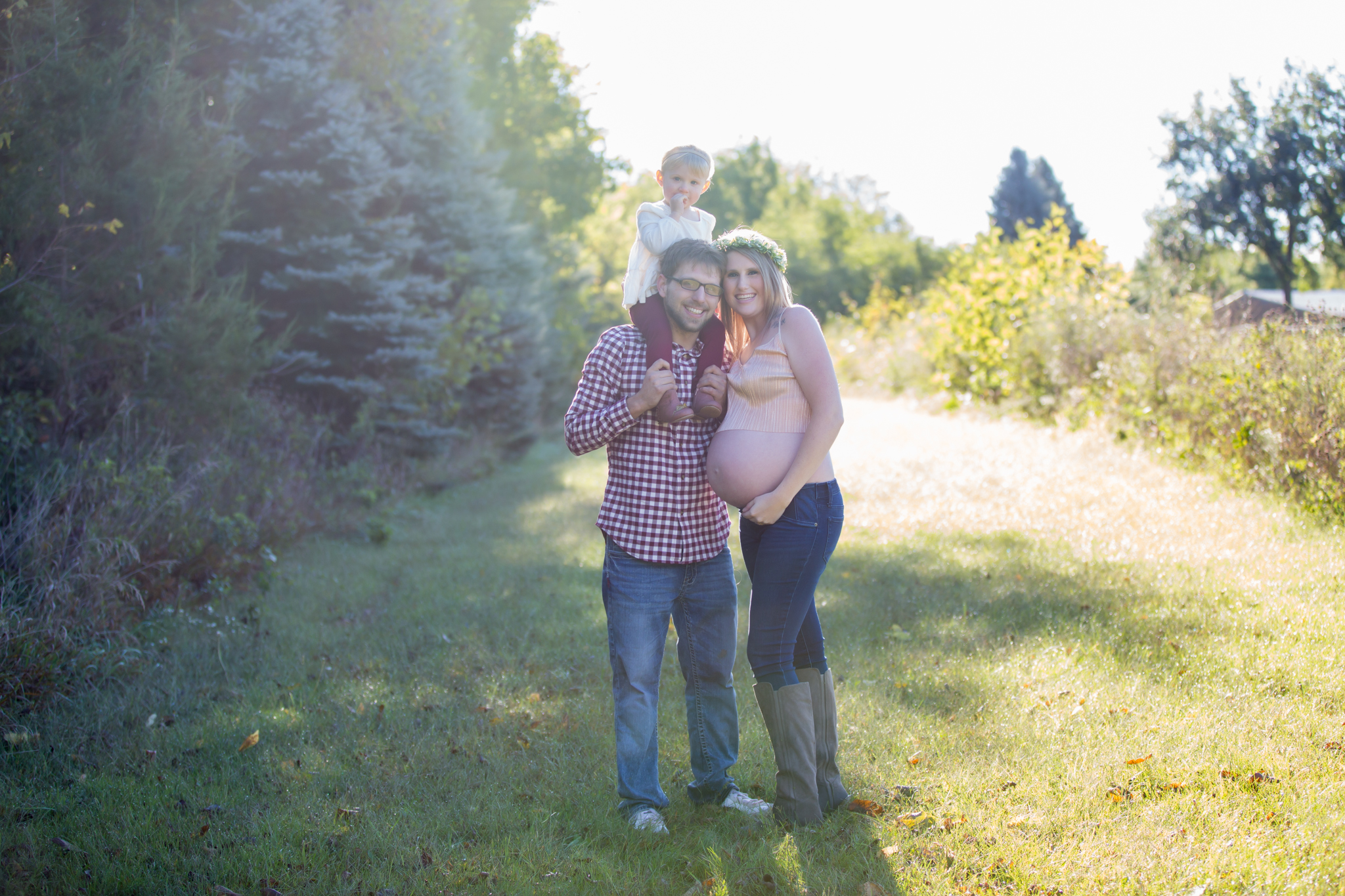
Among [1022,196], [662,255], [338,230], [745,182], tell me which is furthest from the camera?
[745,182]

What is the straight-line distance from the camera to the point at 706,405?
3.29m

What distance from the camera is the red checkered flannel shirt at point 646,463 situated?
3.31 m

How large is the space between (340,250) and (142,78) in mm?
3790

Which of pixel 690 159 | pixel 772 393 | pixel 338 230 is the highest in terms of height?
pixel 690 159

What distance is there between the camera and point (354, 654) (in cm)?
537

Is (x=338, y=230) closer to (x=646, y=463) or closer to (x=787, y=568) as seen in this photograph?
(x=646, y=463)

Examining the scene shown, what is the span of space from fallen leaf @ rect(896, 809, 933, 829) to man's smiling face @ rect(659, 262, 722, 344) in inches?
77.6

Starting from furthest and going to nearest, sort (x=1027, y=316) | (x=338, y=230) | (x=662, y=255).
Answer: (x=1027, y=316), (x=338, y=230), (x=662, y=255)

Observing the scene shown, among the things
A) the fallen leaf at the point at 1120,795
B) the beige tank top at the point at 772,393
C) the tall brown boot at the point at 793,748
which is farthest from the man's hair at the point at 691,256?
the fallen leaf at the point at 1120,795

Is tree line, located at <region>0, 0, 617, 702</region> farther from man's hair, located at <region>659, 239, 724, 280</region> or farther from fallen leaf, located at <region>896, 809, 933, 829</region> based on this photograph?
fallen leaf, located at <region>896, 809, 933, 829</region>

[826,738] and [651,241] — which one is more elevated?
[651,241]

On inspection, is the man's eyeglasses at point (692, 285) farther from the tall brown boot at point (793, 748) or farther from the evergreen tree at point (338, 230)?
the evergreen tree at point (338, 230)

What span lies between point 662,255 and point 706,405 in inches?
24.8

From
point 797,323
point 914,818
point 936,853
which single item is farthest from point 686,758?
point 797,323
